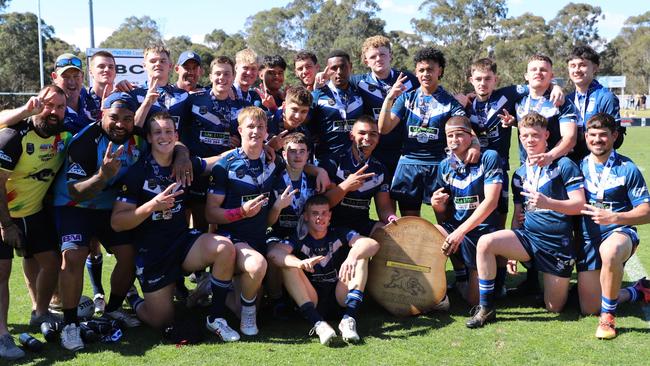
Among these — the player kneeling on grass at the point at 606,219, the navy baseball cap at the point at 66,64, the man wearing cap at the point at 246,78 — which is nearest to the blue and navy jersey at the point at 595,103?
the player kneeling on grass at the point at 606,219

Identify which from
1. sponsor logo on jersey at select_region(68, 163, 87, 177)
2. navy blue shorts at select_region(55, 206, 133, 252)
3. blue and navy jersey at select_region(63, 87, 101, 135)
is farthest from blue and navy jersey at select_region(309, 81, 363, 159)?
sponsor logo on jersey at select_region(68, 163, 87, 177)

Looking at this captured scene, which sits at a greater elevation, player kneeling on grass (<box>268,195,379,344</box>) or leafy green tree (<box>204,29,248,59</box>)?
leafy green tree (<box>204,29,248,59</box>)

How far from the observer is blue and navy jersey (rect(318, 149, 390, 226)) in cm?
519

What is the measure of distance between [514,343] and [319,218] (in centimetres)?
174

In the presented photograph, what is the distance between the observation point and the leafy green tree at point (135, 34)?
6122 centimetres

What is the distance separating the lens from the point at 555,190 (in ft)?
15.6

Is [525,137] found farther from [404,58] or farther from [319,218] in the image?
[404,58]

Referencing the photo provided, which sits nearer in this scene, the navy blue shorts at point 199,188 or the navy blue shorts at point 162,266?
the navy blue shorts at point 162,266

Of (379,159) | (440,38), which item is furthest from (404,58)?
(379,159)

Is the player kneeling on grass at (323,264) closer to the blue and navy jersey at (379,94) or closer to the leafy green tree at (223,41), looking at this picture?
the blue and navy jersey at (379,94)

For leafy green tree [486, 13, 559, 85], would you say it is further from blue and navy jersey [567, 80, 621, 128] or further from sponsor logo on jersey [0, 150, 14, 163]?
sponsor logo on jersey [0, 150, 14, 163]

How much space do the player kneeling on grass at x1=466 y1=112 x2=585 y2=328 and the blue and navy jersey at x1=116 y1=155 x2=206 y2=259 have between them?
2.47m

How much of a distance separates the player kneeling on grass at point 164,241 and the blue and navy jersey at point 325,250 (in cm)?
59

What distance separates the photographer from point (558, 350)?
13.2ft
